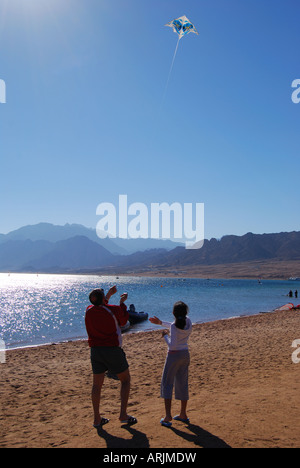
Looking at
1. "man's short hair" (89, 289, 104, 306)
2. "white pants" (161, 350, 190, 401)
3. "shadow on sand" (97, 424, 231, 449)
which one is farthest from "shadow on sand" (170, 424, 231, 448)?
"man's short hair" (89, 289, 104, 306)

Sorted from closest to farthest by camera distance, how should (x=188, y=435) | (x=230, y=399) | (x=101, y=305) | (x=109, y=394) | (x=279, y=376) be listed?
(x=188, y=435) < (x=101, y=305) < (x=230, y=399) < (x=109, y=394) < (x=279, y=376)

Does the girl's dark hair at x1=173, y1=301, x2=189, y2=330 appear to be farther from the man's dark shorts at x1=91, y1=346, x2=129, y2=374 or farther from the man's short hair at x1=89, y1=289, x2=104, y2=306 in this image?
the man's short hair at x1=89, y1=289, x2=104, y2=306

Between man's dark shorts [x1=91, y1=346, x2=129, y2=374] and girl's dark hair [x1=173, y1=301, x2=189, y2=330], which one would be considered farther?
girl's dark hair [x1=173, y1=301, x2=189, y2=330]

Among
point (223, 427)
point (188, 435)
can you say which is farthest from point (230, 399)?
point (188, 435)

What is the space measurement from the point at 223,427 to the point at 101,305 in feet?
8.81

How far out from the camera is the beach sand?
5.04 m

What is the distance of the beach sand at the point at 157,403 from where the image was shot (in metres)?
5.04

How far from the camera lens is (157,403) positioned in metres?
7.20

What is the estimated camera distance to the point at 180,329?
217 inches

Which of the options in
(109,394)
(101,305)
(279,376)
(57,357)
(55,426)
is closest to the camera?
(101,305)

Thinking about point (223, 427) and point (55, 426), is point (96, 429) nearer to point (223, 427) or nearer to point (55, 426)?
point (55, 426)

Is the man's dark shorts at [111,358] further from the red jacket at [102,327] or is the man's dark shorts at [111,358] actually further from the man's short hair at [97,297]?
the man's short hair at [97,297]

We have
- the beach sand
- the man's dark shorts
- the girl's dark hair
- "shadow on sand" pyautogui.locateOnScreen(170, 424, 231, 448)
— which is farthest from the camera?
the girl's dark hair

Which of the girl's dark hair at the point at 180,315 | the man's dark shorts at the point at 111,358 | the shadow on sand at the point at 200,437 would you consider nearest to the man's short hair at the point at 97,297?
the man's dark shorts at the point at 111,358
